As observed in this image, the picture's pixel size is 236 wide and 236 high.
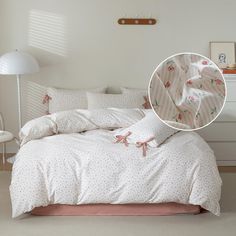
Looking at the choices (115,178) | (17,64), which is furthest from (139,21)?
(115,178)

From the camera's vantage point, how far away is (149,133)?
3559 mm

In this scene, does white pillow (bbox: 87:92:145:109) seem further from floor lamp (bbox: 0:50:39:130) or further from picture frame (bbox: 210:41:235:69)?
picture frame (bbox: 210:41:235:69)

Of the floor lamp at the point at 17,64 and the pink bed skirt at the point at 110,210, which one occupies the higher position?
the floor lamp at the point at 17,64

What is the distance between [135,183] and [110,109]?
108cm

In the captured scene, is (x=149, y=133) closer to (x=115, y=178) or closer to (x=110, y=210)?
(x=115, y=178)

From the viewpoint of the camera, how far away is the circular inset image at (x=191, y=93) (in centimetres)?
180

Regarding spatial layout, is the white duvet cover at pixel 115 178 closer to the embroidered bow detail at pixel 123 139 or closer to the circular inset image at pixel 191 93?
the embroidered bow detail at pixel 123 139

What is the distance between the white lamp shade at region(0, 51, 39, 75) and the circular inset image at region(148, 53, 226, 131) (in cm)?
287

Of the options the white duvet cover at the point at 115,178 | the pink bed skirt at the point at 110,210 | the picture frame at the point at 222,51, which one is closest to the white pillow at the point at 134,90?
the picture frame at the point at 222,51

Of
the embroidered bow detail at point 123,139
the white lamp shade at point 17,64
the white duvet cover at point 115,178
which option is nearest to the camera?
the white duvet cover at point 115,178

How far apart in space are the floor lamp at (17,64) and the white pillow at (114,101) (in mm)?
601

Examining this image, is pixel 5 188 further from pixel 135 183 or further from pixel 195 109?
pixel 195 109

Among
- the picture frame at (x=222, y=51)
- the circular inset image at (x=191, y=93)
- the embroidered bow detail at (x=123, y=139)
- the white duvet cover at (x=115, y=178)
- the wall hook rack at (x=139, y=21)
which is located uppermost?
the wall hook rack at (x=139, y=21)

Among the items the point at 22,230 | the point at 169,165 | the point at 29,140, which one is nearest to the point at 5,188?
the point at 29,140
